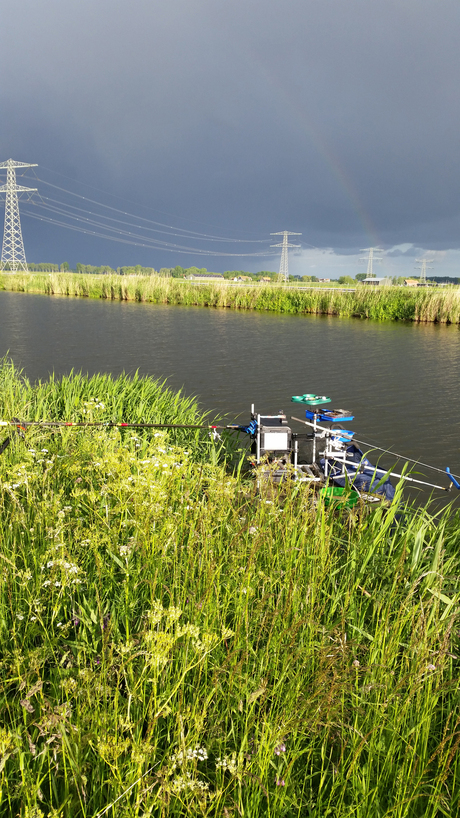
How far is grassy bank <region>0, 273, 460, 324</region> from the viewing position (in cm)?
3061

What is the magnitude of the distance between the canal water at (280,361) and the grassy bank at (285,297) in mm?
1660

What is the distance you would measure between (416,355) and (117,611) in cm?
→ 1946

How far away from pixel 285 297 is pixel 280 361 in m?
19.8

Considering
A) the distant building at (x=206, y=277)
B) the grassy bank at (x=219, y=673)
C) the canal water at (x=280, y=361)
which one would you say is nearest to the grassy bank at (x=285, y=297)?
the canal water at (x=280, y=361)

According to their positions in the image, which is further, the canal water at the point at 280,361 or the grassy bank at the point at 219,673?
the canal water at the point at 280,361

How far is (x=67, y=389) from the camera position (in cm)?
830

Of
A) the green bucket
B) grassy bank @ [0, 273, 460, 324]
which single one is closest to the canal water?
grassy bank @ [0, 273, 460, 324]

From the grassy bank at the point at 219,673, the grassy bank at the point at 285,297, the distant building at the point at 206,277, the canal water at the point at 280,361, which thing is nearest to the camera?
the grassy bank at the point at 219,673

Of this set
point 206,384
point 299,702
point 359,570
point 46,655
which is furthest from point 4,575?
point 206,384

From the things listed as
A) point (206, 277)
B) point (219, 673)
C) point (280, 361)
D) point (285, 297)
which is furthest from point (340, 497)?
point (206, 277)

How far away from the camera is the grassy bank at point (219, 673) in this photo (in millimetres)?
1623

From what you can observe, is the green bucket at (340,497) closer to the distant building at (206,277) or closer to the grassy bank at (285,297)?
the grassy bank at (285,297)

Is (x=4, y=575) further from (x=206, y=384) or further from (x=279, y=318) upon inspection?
(x=279, y=318)

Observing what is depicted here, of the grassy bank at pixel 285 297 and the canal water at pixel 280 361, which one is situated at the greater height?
the grassy bank at pixel 285 297
